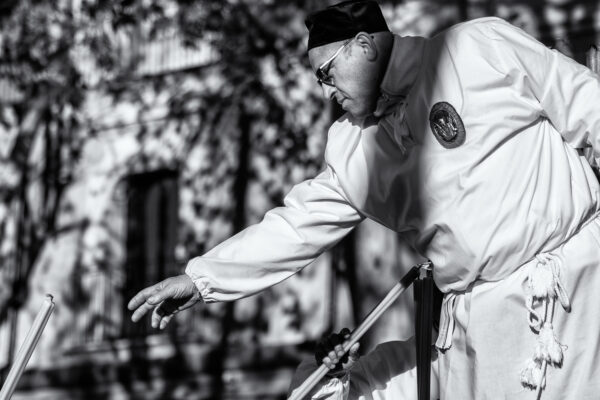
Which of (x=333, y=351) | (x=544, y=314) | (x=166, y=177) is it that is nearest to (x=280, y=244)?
(x=333, y=351)

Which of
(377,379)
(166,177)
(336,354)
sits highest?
(336,354)

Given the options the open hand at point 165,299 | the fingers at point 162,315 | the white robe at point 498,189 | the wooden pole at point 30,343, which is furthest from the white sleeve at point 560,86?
the wooden pole at point 30,343

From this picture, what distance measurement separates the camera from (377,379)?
Answer: 4.50 m

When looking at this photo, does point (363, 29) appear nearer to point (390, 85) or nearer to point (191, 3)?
point (390, 85)

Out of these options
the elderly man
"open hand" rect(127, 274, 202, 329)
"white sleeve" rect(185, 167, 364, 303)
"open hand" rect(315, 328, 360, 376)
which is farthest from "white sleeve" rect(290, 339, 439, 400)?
"open hand" rect(127, 274, 202, 329)

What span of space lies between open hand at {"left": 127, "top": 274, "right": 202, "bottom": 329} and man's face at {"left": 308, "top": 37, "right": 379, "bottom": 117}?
0.83 meters

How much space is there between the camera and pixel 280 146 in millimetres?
14375

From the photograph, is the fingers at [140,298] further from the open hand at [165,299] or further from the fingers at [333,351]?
the fingers at [333,351]

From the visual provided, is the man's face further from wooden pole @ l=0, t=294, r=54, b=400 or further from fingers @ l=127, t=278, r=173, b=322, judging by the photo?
wooden pole @ l=0, t=294, r=54, b=400

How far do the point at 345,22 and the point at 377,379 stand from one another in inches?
49.1

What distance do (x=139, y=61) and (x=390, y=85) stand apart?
1212cm

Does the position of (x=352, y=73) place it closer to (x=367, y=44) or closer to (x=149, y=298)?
(x=367, y=44)

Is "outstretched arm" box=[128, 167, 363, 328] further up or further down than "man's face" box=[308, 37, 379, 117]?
further down

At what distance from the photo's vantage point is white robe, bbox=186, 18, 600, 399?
385 cm
